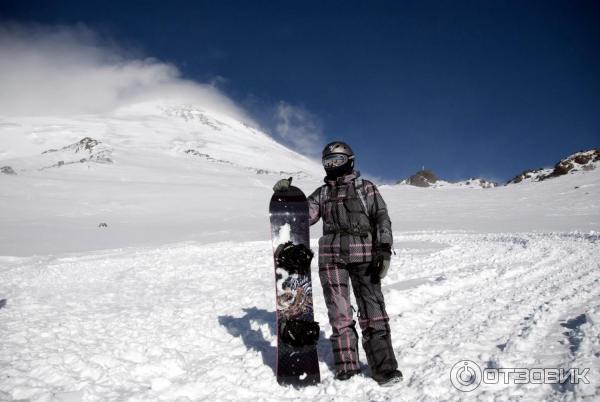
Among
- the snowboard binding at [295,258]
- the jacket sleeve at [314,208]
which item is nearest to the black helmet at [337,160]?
the jacket sleeve at [314,208]

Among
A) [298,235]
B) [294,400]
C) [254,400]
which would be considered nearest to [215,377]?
[254,400]

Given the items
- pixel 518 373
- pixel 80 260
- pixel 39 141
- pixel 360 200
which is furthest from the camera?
pixel 39 141

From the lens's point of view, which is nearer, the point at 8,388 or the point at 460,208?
the point at 8,388

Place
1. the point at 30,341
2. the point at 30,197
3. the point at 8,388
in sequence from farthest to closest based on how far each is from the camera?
the point at 30,197
the point at 30,341
the point at 8,388

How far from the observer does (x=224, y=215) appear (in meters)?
32.8

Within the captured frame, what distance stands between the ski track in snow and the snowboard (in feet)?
0.76

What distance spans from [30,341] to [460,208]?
31989 mm

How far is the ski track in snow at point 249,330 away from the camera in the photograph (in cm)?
387

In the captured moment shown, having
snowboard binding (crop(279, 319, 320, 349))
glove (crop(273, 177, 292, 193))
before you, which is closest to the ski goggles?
glove (crop(273, 177, 292, 193))

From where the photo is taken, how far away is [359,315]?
4.34 m

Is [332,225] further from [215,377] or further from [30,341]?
[30,341]

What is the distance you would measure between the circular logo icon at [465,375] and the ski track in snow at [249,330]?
75 mm

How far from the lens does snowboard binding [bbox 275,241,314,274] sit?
4.37 m

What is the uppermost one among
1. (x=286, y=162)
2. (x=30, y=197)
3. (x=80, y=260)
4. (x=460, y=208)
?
(x=286, y=162)
